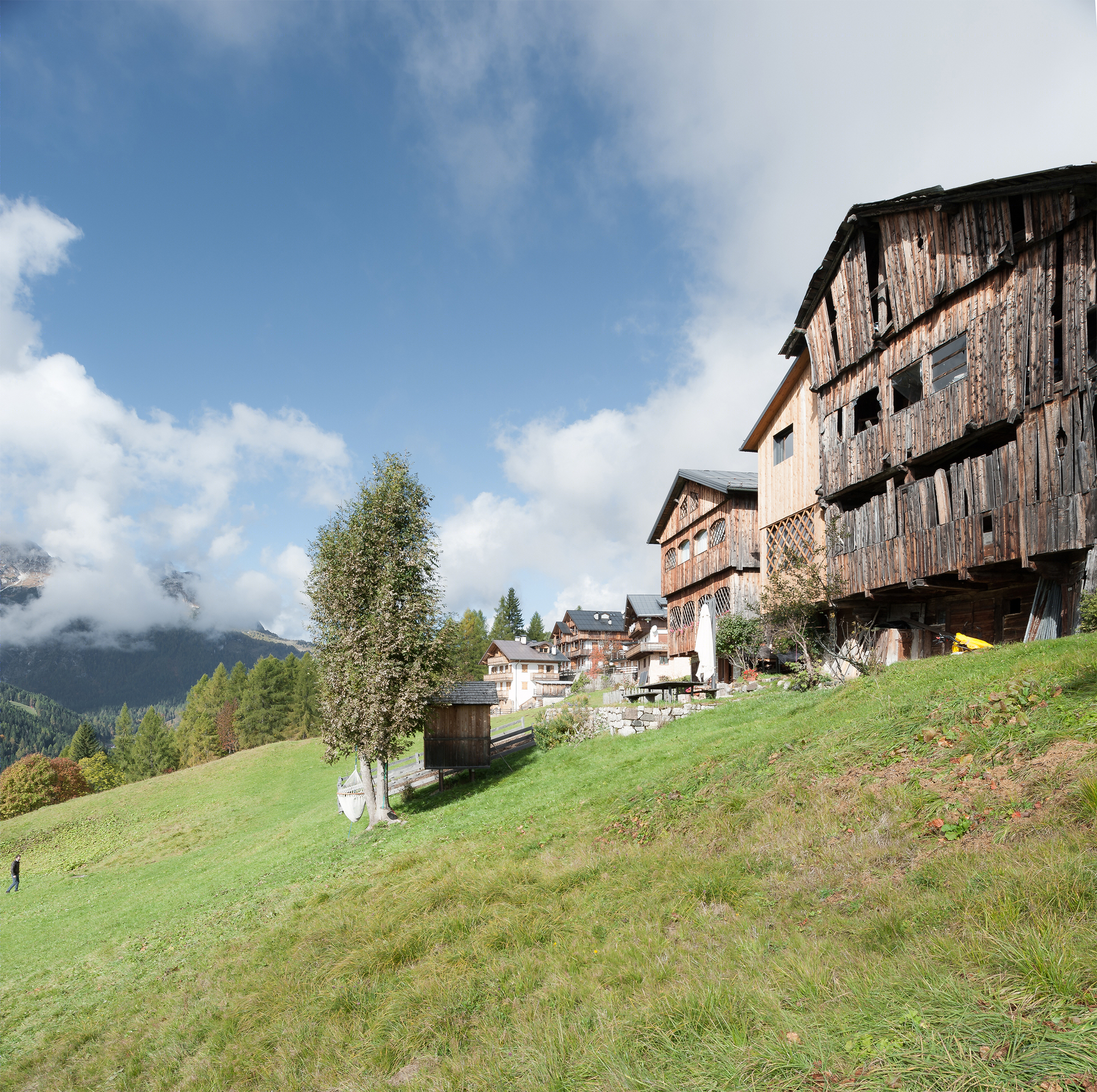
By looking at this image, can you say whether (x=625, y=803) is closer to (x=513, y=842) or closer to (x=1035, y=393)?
(x=513, y=842)

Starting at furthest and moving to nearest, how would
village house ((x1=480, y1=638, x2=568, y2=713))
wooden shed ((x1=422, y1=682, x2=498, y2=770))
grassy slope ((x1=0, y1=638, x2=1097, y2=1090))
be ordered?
village house ((x1=480, y1=638, x2=568, y2=713)) < wooden shed ((x1=422, y1=682, x2=498, y2=770)) < grassy slope ((x1=0, y1=638, x2=1097, y2=1090))

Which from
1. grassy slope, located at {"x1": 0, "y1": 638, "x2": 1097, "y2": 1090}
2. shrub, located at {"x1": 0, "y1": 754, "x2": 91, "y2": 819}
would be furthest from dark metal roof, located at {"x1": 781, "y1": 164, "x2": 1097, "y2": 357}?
shrub, located at {"x1": 0, "y1": 754, "x2": 91, "y2": 819}

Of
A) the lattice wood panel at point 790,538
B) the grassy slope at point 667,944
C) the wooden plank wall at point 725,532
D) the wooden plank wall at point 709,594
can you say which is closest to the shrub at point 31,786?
the grassy slope at point 667,944

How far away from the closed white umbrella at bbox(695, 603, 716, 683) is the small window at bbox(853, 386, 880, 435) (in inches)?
380

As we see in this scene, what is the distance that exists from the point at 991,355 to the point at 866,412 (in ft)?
20.9

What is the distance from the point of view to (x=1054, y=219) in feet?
52.2

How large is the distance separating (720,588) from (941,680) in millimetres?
21557

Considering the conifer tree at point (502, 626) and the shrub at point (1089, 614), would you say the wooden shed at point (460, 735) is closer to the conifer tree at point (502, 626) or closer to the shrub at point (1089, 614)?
the shrub at point (1089, 614)

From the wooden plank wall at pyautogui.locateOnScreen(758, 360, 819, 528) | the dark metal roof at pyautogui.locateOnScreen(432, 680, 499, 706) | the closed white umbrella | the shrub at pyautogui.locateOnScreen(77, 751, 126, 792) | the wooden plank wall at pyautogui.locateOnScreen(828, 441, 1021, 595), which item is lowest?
the shrub at pyautogui.locateOnScreen(77, 751, 126, 792)

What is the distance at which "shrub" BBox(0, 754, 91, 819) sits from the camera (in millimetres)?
61594

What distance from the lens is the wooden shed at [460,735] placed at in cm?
2433

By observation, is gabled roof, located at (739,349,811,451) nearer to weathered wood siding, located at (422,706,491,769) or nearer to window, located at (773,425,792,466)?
window, located at (773,425,792,466)

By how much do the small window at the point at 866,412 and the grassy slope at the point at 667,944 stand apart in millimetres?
10953

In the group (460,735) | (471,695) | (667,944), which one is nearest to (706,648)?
(471,695)
